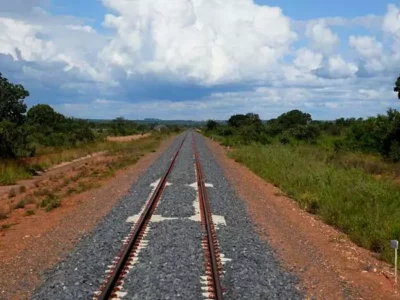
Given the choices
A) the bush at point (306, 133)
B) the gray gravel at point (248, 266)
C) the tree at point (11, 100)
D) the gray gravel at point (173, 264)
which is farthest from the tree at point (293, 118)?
the gray gravel at point (173, 264)

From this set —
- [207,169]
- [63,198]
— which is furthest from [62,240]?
[207,169]

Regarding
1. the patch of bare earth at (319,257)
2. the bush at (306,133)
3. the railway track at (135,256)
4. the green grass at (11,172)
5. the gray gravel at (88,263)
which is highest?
the bush at (306,133)

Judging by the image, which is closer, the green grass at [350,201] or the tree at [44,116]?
the green grass at [350,201]

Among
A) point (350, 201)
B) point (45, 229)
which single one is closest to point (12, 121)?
point (45, 229)

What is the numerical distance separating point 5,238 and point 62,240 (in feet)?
5.30

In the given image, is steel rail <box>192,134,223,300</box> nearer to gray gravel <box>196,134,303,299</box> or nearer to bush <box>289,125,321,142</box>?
gray gravel <box>196,134,303,299</box>

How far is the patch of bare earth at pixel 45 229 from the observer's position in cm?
777

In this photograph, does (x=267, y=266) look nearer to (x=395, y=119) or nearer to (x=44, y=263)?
(x=44, y=263)

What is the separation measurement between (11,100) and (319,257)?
27238 millimetres

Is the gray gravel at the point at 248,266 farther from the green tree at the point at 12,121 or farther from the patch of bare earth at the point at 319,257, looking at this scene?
the green tree at the point at 12,121

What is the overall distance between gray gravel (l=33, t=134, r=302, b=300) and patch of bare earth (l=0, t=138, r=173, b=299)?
34cm

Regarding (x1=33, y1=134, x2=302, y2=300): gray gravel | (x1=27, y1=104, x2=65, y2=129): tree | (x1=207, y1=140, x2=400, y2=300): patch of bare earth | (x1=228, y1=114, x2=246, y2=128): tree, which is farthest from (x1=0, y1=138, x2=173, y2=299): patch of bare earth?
(x1=228, y1=114, x2=246, y2=128): tree

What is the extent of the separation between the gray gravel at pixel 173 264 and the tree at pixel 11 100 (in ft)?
70.8

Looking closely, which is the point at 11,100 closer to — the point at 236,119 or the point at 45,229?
the point at 45,229
